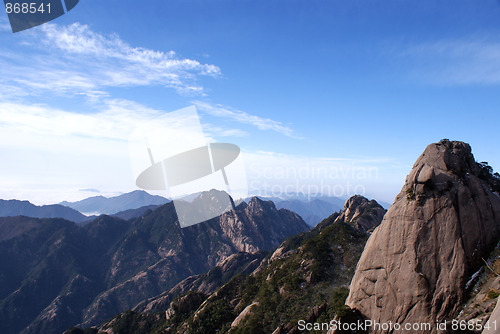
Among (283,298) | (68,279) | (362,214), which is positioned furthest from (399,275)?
(68,279)

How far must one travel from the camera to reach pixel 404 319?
1806 cm

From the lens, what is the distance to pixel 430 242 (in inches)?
725

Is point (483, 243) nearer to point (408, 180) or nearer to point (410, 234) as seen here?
point (410, 234)

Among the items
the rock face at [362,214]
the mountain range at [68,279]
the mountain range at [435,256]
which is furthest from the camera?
the mountain range at [68,279]

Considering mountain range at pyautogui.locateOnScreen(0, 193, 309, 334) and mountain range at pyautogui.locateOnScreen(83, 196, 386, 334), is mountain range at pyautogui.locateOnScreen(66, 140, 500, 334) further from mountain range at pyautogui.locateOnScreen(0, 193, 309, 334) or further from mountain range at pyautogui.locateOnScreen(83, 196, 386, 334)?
mountain range at pyautogui.locateOnScreen(0, 193, 309, 334)

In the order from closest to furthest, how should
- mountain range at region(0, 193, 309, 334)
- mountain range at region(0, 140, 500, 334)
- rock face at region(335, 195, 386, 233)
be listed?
mountain range at region(0, 140, 500, 334) → rock face at region(335, 195, 386, 233) → mountain range at region(0, 193, 309, 334)

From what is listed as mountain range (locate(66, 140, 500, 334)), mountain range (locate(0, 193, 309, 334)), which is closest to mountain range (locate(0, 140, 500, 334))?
mountain range (locate(66, 140, 500, 334))

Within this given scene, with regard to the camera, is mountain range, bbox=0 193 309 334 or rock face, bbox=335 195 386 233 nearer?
rock face, bbox=335 195 386 233

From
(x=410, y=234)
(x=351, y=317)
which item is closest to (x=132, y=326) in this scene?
(x=351, y=317)

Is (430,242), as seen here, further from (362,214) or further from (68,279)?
(68,279)

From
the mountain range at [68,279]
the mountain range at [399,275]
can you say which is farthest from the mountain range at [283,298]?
the mountain range at [68,279]

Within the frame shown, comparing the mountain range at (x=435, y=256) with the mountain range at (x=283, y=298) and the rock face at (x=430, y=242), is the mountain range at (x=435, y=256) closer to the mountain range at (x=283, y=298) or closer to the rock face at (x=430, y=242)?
the rock face at (x=430, y=242)

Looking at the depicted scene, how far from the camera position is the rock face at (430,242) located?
17.5 meters

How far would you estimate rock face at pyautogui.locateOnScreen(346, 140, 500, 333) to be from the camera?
17.5 m
